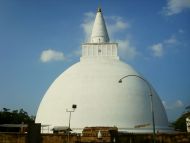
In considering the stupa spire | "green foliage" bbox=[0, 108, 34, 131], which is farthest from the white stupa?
"green foliage" bbox=[0, 108, 34, 131]

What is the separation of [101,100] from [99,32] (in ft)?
36.6

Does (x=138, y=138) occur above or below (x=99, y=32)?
below

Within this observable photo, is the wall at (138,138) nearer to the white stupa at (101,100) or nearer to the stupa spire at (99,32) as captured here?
the white stupa at (101,100)

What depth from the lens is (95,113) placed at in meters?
31.4

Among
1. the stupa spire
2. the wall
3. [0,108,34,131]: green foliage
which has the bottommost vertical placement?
the wall

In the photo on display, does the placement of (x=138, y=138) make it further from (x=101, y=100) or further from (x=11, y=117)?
(x=11, y=117)

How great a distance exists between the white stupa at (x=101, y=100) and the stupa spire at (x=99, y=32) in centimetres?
358

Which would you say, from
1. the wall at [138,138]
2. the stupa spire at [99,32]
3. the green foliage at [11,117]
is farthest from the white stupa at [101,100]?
the green foliage at [11,117]

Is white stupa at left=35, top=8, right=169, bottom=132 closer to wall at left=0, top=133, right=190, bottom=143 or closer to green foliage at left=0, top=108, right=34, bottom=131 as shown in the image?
wall at left=0, top=133, right=190, bottom=143

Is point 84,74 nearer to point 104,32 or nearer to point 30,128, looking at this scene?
point 104,32

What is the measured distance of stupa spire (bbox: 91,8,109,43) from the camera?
1556 inches

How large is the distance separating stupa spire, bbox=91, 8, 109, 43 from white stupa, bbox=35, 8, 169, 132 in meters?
3.58

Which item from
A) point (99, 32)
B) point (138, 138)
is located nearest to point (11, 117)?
point (99, 32)

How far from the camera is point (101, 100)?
105 ft
